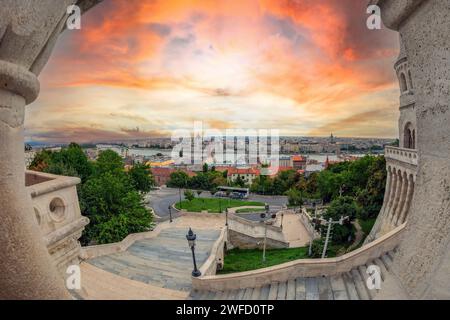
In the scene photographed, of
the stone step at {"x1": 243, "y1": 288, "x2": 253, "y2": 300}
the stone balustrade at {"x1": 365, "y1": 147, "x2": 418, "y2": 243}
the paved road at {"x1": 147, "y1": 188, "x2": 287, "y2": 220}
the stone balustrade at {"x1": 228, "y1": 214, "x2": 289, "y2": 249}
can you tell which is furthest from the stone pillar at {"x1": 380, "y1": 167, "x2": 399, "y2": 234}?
the paved road at {"x1": 147, "y1": 188, "x2": 287, "y2": 220}

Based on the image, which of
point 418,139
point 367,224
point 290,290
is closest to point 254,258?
point 290,290

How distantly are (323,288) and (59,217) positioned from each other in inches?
201

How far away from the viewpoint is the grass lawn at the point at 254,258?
13186 millimetres

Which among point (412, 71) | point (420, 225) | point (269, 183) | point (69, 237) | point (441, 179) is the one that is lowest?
point (269, 183)

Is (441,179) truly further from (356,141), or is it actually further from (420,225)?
(356,141)

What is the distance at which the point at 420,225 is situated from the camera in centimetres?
223

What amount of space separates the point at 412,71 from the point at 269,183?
51574 millimetres

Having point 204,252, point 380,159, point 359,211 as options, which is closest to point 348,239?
point 359,211

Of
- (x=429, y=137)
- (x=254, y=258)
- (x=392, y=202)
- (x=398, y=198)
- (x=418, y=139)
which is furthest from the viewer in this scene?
(x=392, y=202)

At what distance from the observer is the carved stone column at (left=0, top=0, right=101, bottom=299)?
2.11 metres

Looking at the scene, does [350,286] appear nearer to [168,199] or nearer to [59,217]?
[59,217]

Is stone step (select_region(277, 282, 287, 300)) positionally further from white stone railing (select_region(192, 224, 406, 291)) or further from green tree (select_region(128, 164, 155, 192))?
green tree (select_region(128, 164, 155, 192))

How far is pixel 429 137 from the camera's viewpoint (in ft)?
6.95

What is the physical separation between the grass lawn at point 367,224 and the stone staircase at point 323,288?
15.8 m
